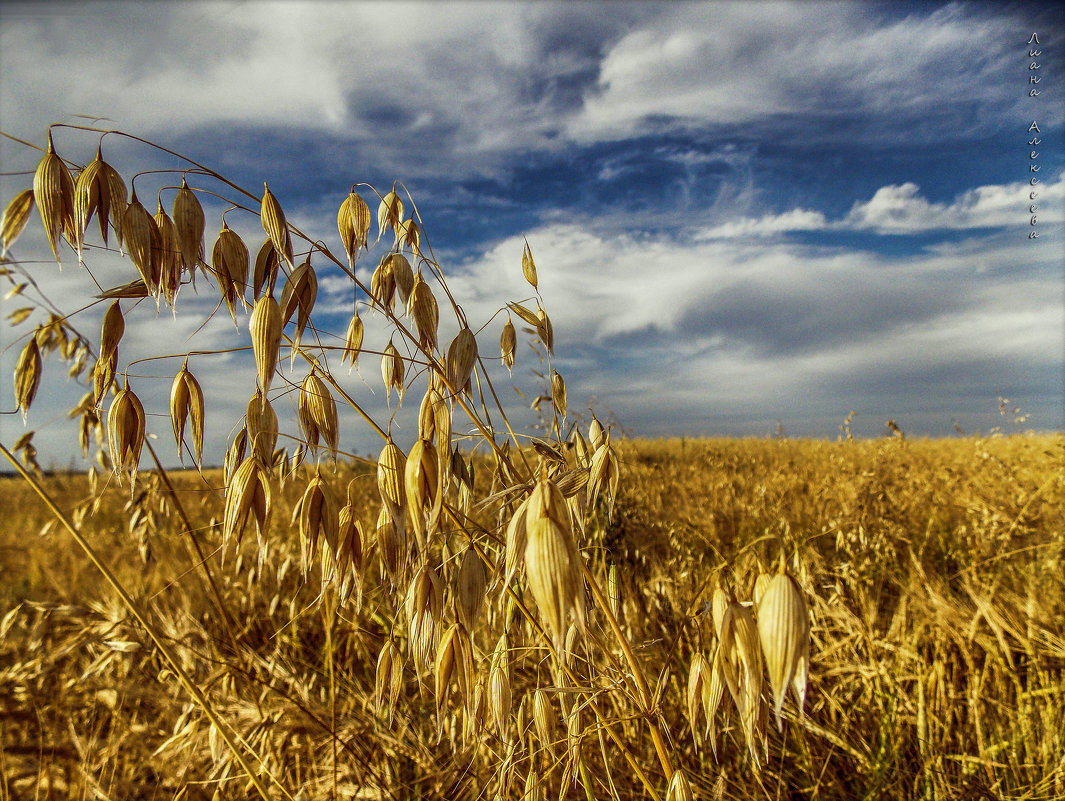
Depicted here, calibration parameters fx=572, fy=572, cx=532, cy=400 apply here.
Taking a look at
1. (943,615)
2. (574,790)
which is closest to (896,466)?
(943,615)

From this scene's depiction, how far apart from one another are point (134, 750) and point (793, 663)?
2.45 metres

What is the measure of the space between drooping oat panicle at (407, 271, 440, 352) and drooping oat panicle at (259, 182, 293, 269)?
202 millimetres

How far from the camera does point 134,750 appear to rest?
207 cm

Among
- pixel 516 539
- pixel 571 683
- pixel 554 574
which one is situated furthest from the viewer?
pixel 571 683

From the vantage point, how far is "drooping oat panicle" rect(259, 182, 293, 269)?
0.84m

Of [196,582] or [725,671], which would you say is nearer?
[725,671]

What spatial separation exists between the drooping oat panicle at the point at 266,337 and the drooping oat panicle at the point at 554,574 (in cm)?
44

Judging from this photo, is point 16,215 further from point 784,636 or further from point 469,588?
point 784,636

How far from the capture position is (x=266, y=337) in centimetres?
81

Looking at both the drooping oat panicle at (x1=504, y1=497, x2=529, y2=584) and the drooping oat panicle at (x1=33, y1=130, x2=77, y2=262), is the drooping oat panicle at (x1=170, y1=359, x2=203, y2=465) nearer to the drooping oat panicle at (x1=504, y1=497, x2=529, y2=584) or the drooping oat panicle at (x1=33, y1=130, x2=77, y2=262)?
the drooping oat panicle at (x1=33, y1=130, x2=77, y2=262)

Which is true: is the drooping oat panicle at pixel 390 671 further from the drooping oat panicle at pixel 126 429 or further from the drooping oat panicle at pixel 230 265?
the drooping oat panicle at pixel 230 265

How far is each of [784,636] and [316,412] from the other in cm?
76

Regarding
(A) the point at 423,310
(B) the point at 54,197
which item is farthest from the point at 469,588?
(B) the point at 54,197

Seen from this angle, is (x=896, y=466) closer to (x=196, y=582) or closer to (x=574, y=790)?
(x=574, y=790)
